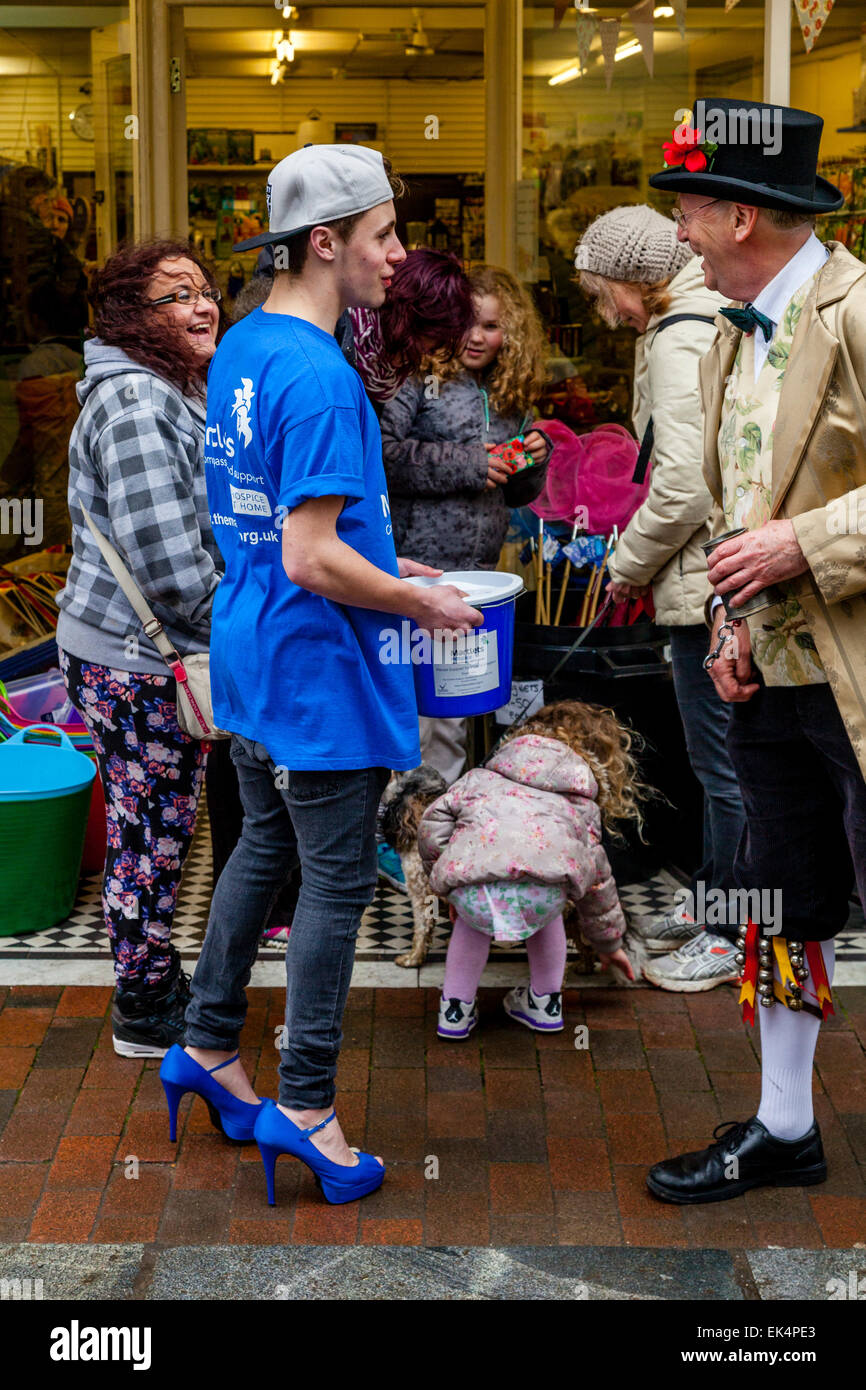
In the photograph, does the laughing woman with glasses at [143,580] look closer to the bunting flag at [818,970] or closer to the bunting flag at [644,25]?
the bunting flag at [818,970]

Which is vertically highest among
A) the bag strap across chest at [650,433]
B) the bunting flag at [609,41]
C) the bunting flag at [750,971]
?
the bunting flag at [609,41]

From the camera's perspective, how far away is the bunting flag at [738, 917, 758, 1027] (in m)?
3.25

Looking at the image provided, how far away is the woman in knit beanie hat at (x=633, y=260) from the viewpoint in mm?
4137

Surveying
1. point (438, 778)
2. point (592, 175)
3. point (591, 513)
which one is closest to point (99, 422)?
point (438, 778)

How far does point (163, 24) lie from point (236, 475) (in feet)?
13.5

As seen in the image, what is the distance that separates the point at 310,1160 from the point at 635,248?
246cm

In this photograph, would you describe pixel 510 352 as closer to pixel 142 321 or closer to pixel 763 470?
pixel 142 321

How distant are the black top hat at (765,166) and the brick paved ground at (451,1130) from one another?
2017 mm

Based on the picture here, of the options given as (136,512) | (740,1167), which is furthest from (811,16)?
(740,1167)

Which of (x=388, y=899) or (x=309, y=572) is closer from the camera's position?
(x=309, y=572)

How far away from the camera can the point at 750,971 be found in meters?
3.27

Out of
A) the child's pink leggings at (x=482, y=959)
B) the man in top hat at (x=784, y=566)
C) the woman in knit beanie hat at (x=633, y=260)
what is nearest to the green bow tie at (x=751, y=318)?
the man in top hat at (x=784, y=566)

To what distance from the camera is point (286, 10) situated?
6.35 m

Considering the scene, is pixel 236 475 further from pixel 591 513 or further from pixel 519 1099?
pixel 591 513
